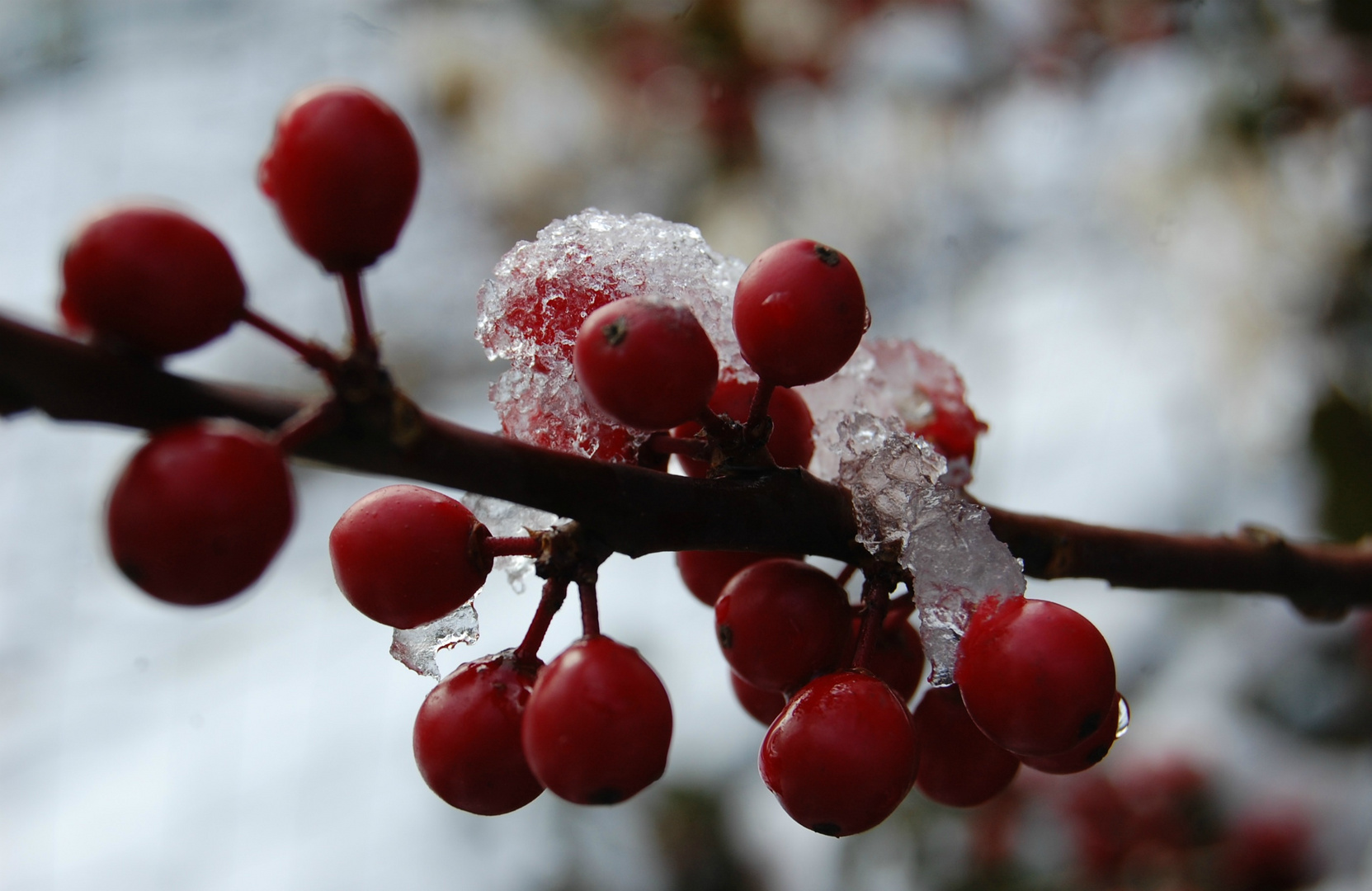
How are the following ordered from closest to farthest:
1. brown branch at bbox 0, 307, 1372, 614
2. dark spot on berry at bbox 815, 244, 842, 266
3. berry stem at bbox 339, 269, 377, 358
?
brown branch at bbox 0, 307, 1372, 614 → berry stem at bbox 339, 269, 377, 358 → dark spot on berry at bbox 815, 244, 842, 266

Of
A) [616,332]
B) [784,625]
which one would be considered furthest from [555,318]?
[784,625]

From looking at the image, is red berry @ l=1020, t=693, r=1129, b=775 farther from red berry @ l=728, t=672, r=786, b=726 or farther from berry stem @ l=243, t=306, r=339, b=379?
berry stem @ l=243, t=306, r=339, b=379

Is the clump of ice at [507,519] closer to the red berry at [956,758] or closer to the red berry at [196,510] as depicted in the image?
the red berry at [196,510]

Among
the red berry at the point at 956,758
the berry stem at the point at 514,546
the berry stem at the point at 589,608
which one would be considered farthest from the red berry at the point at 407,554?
the red berry at the point at 956,758

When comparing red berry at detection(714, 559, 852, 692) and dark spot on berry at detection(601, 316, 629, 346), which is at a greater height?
dark spot on berry at detection(601, 316, 629, 346)

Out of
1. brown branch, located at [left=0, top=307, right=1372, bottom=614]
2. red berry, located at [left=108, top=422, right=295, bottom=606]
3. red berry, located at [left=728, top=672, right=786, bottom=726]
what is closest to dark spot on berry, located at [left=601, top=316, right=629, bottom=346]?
brown branch, located at [left=0, top=307, right=1372, bottom=614]

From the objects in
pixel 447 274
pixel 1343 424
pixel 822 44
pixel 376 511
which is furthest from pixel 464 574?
pixel 822 44
